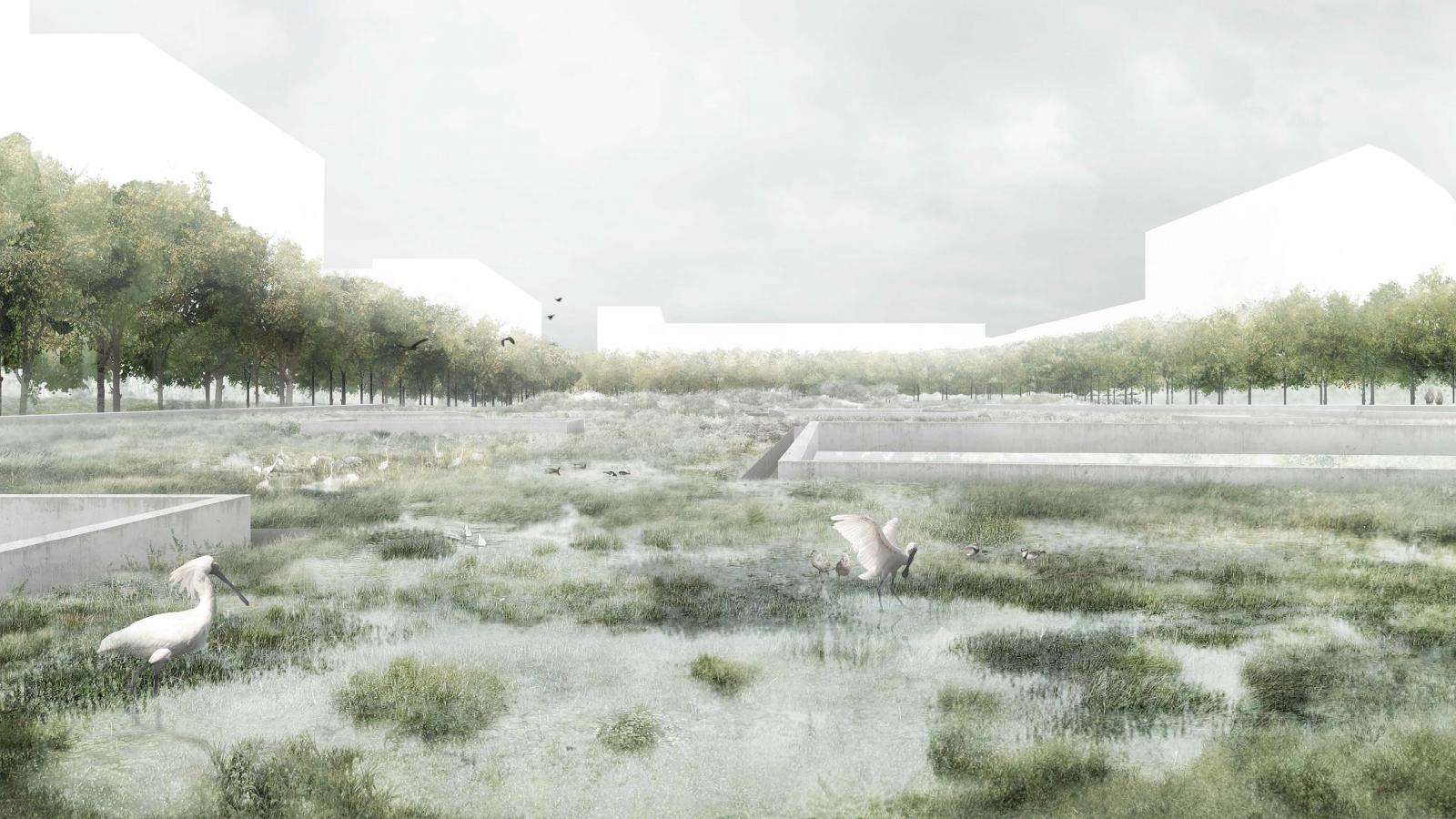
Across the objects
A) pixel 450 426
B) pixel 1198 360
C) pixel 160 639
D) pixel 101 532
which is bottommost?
pixel 160 639

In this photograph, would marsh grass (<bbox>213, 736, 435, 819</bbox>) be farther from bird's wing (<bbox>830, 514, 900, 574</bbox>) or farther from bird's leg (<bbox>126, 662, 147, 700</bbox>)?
bird's wing (<bbox>830, 514, 900, 574</bbox>)

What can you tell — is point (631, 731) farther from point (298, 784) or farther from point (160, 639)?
point (160, 639)

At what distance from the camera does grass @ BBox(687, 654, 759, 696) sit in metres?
5.80

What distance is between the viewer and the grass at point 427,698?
517 cm

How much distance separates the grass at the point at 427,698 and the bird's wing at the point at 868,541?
11.6ft

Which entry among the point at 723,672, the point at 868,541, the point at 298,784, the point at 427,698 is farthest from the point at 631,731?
the point at 868,541

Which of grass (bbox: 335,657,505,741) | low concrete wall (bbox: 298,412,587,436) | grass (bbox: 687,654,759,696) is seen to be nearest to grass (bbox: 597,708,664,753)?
grass (bbox: 687,654,759,696)

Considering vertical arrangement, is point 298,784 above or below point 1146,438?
below

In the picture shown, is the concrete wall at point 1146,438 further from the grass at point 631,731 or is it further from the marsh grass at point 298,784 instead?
the marsh grass at point 298,784

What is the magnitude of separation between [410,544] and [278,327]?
4096 centimetres

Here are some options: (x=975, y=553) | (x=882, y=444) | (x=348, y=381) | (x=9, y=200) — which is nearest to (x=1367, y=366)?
(x=882, y=444)

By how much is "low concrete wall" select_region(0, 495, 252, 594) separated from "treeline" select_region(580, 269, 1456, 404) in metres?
57.7

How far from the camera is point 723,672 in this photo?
6.03 meters

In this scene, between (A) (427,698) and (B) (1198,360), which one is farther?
(B) (1198,360)
